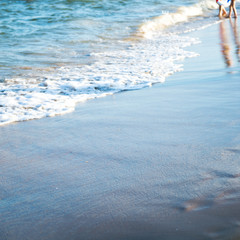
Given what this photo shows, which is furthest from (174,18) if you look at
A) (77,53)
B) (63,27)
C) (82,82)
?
(82,82)

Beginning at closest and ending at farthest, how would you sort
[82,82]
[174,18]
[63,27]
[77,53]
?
1. [82,82]
2. [77,53]
3. [63,27]
4. [174,18]

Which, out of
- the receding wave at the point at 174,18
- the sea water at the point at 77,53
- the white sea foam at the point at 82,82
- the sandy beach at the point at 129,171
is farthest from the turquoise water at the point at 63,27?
the sandy beach at the point at 129,171

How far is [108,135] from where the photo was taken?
3.15 m

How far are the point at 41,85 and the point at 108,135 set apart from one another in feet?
8.14

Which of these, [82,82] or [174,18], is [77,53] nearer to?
[82,82]

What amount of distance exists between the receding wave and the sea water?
0.04 m

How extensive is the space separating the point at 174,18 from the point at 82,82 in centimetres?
1035

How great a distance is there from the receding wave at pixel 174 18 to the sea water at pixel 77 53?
39mm

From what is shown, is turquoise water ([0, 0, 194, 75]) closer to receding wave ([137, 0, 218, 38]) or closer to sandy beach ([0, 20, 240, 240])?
receding wave ([137, 0, 218, 38])

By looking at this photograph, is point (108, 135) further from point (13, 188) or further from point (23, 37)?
point (23, 37)

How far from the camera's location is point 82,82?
533cm

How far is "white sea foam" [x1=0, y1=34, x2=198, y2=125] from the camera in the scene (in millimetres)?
4266

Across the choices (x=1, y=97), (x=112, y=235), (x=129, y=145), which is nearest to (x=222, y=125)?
(x=129, y=145)

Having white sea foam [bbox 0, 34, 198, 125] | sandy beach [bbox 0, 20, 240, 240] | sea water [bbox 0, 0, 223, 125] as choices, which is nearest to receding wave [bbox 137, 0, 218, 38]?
sea water [bbox 0, 0, 223, 125]
